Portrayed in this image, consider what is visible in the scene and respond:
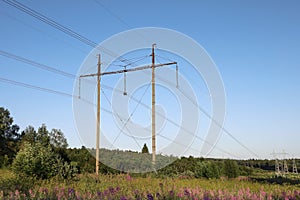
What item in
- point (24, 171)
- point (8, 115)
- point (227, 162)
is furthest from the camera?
point (8, 115)

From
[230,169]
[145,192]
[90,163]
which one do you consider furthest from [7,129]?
[145,192]

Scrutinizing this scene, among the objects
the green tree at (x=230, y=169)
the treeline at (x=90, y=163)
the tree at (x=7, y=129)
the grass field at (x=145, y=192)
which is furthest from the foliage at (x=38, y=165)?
the tree at (x=7, y=129)

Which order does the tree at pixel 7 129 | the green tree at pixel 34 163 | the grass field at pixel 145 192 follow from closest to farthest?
1. the grass field at pixel 145 192
2. the green tree at pixel 34 163
3. the tree at pixel 7 129

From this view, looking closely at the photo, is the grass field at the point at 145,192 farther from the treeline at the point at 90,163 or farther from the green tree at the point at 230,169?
the green tree at the point at 230,169

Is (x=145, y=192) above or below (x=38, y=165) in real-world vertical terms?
below

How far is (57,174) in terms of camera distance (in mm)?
12648

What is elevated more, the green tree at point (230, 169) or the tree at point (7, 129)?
the tree at point (7, 129)

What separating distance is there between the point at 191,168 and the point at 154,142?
17.3ft

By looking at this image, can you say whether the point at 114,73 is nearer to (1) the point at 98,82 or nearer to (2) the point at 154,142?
(1) the point at 98,82

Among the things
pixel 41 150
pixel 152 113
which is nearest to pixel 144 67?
pixel 152 113

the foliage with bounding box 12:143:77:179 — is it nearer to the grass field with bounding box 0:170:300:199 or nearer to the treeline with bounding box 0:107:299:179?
the treeline with bounding box 0:107:299:179

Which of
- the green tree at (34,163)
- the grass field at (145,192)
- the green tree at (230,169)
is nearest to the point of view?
the grass field at (145,192)

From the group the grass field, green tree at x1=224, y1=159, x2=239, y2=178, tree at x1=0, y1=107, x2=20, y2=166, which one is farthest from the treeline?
tree at x1=0, y1=107, x2=20, y2=166

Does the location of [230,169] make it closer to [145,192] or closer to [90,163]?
[90,163]
